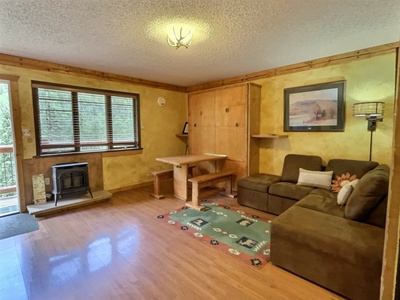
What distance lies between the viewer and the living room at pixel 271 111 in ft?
9.86

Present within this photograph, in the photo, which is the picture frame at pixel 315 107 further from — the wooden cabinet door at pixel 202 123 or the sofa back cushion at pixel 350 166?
the wooden cabinet door at pixel 202 123

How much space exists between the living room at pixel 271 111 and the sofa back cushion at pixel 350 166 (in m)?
0.24

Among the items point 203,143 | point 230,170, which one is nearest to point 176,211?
point 230,170

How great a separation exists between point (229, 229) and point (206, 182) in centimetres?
112

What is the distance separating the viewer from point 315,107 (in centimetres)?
359

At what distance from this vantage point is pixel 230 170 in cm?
430

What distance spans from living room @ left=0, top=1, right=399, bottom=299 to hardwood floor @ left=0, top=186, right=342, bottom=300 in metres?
0.34

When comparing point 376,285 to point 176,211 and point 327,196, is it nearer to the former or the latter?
point 327,196

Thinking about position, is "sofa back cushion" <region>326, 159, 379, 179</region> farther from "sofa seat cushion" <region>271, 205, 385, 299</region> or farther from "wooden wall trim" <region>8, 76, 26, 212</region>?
"wooden wall trim" <region>8, 76, 26, 212</region>

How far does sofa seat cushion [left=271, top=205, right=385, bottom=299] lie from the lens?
1.60 m

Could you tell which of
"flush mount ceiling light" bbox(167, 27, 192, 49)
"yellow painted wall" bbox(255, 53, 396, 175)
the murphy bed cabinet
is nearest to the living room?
"yellow painted wall" bbox(255, 53, 396, 175)

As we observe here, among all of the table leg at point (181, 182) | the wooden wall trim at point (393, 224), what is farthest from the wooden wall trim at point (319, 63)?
the wooden wall trim at point (393, 224)

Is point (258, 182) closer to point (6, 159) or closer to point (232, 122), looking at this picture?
point (232, 122)

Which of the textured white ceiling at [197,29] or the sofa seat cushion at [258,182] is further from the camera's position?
the sofa seat cushion at [258,182]
